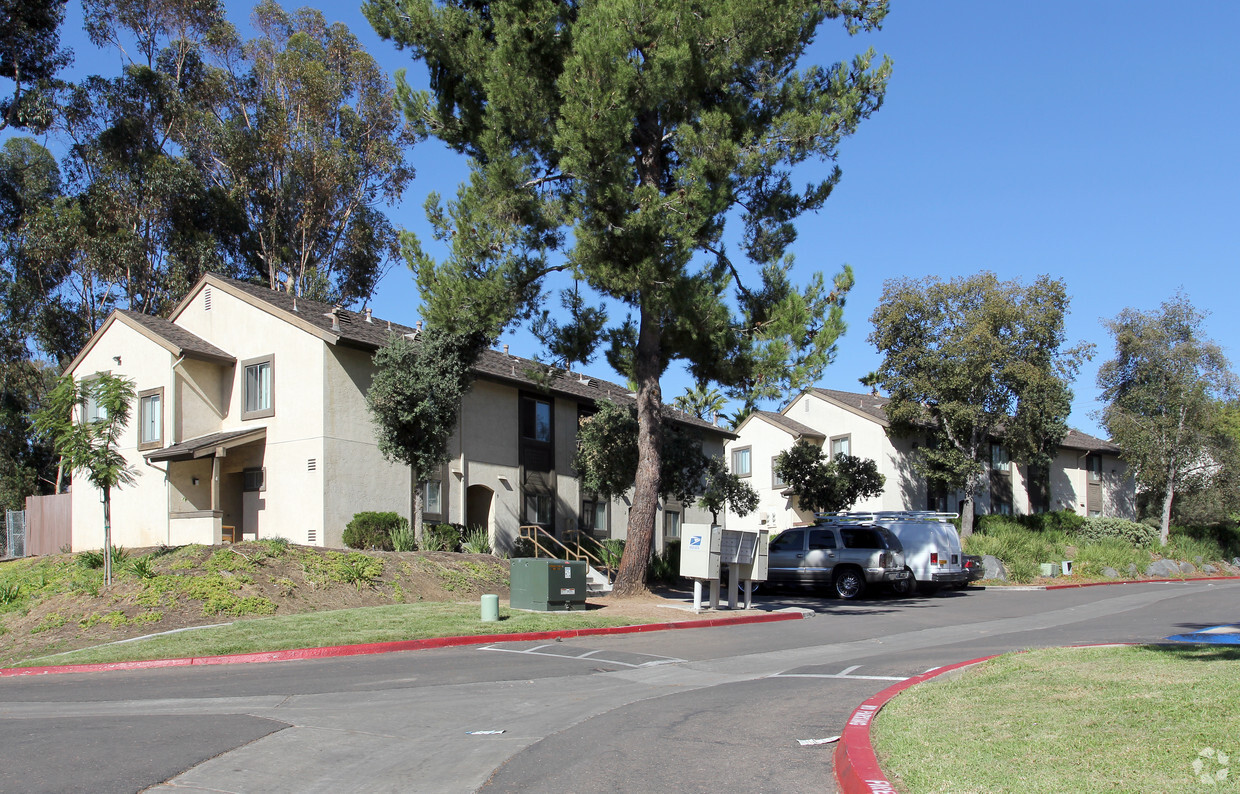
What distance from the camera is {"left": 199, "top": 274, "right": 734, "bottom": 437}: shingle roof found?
25766 mm

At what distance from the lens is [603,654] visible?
1393cm

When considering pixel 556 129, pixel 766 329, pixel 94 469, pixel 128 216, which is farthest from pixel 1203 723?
pixel 128 216

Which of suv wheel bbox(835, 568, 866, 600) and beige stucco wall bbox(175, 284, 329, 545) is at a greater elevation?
beige stucco wall bbox(175, 284, 329, 545)

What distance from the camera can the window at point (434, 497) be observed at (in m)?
27.3

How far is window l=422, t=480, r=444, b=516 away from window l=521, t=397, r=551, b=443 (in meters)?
3.80

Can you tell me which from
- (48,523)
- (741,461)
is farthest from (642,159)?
(741,461)

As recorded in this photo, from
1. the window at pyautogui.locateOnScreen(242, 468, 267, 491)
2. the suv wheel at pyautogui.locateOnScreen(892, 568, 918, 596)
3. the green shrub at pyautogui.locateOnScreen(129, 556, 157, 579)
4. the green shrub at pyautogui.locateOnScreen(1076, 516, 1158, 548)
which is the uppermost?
the window at pyautogui.locateOnScreen(242, 468, 267, 491)

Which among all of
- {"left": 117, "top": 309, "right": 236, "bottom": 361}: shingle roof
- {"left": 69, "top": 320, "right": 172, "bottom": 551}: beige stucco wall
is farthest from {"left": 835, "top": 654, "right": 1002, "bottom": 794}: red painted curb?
{"left": 69, "top": 320, "right": 172, "bottom": 551}: beige stucco wall

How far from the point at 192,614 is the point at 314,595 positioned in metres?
2.43

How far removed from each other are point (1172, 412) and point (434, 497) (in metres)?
33.5

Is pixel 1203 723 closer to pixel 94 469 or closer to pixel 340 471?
pixel 94 469

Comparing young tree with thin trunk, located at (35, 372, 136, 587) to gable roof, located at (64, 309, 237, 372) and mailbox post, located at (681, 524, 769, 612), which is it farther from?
mailbox post, located at (681, 524, 769, 612)

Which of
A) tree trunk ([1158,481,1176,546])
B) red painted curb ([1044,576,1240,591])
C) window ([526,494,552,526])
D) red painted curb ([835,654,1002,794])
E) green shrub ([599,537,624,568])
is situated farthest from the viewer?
tree trunk ([1158,481,1176,546])

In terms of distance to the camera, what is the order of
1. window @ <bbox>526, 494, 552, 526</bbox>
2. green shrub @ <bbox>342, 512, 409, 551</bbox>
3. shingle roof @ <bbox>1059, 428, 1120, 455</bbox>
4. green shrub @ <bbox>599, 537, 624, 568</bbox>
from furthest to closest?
shingle roof @ <bbox>1059, 428, 1120, 455</bbox>
window @ <bbox>526, 494, 552, 526</bbox>
green shrub @ <bbox>599, 537, 624, 568</bbox>
green shrub @ <bbox>342, 512, 409, 551</bbox>
